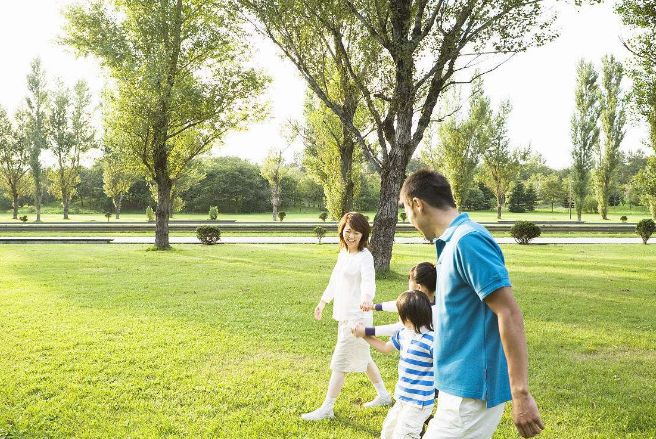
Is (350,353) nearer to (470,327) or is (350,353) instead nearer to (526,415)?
(470,327)

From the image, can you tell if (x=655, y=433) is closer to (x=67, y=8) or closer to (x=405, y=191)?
(x=405, y=191)

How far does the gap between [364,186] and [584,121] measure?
3036 centimetres

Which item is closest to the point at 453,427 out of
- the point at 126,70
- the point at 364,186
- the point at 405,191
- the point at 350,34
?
the point at 405,191

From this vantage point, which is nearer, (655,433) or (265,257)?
(655,433)

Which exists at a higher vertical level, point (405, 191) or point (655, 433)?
point (405, 191)

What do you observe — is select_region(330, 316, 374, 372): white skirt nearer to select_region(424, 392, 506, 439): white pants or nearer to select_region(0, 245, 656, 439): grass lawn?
select_region(0, 245, 656, 439): grass lawn

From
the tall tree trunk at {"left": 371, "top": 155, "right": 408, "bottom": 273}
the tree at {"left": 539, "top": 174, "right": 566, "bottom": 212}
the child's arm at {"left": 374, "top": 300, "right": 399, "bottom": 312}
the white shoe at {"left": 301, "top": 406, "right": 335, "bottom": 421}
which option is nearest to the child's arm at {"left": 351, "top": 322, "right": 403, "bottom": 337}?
the child's arm at {"left": 374, "top": 300, "right": 399, "bottom": 312}

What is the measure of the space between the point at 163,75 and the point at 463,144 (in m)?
28.5

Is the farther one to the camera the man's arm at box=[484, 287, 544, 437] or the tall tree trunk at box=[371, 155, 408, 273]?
the tall tree trunk at box=[371, 155, 408, 273]

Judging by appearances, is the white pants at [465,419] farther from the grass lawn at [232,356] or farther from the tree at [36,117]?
the tree at [36,117]

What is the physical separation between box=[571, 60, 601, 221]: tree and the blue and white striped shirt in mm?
55233

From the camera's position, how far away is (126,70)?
2062 cm

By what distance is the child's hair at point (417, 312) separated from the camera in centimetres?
329

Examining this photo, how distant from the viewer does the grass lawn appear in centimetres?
466
